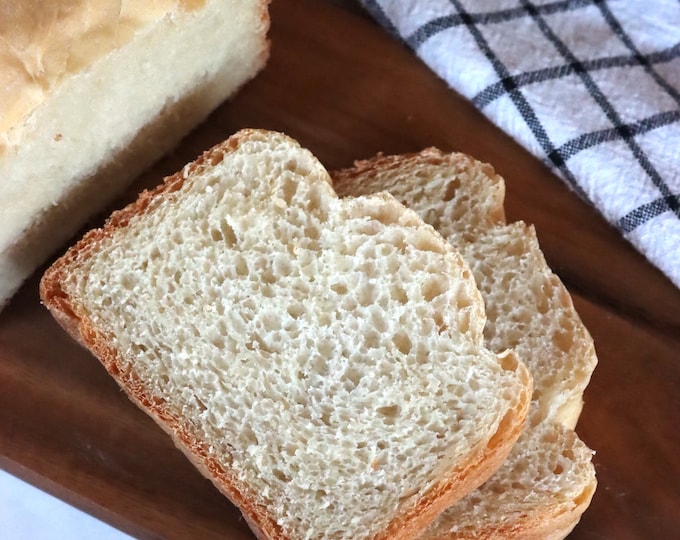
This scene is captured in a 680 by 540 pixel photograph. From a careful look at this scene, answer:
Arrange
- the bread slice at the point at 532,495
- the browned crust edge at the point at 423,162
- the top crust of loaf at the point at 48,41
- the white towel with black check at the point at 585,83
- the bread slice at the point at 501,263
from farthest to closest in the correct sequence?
the white towel with black check at the point at 585,83, the browned crust edge at the point at 423,162, the bread slice at the point at 501,263, the bread slice at the point at 532,495, the top crust of loaf at the point at 48,41

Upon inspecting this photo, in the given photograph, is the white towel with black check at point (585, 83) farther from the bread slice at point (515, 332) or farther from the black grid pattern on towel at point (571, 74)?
the bread slice at point (515, 332)

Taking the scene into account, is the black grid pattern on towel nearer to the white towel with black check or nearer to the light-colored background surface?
the white towel with black check

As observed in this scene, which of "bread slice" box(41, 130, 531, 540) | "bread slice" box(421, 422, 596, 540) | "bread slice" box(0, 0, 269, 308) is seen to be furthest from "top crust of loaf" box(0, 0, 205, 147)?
"bread slice" box(421, 422, 596, 540)

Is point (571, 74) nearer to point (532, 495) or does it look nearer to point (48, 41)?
point (532, 495)

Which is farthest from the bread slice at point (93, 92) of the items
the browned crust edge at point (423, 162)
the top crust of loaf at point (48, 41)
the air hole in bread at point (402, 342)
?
the air hole in bread at point (402, 342)

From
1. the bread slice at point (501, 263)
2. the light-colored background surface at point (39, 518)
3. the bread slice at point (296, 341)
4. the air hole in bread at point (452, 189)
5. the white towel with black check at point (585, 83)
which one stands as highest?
the white towel with black check at point (585, 83)

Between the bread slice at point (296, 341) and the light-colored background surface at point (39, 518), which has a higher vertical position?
the bread slice at point (296, 341)

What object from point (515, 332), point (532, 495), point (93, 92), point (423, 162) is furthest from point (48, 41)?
point (532, 495)
